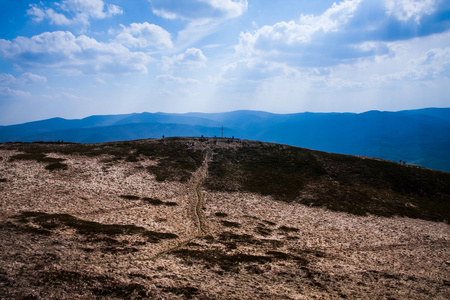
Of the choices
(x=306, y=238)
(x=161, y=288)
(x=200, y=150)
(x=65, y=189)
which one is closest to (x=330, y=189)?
(x=306, y=238)

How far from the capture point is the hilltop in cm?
1953

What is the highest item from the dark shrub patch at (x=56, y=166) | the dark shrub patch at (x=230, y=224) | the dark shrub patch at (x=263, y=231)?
the dark shrub patch at (x=56, y=166)

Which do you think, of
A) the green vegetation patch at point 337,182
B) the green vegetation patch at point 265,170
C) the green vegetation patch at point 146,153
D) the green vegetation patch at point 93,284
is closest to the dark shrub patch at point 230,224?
the green vegetation patch at point 337,182

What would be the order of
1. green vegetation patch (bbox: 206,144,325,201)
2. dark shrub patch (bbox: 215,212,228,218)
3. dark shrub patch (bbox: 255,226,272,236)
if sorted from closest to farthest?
dark shrub patch (bbox: 255,226,272,236) < dark shrub patch (bbox: 215,212,228,218) < green vegetation patch (bbox: 206,144,325,201)

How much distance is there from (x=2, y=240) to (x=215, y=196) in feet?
123

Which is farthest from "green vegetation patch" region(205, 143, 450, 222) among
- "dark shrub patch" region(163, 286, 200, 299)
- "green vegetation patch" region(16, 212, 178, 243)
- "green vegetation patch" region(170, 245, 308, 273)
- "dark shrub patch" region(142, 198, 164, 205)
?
"dark shrub patch" region(163, 286, 200, 299)

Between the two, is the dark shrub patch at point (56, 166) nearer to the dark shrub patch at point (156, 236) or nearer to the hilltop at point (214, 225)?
the hilltop at point (214, 225)

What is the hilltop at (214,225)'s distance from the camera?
19531mm

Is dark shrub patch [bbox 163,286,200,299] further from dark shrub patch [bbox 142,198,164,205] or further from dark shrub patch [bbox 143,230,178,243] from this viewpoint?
dark shrub patch [bbox 142,198,164,205]

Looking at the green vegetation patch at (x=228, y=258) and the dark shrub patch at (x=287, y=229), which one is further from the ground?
the green vegetation patch at (x=228, y=258)

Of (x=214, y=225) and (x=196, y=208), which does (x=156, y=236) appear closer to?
(x=214, y=225)

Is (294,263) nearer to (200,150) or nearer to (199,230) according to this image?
(199,230)

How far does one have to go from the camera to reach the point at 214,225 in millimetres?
37875

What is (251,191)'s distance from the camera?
193 ft
